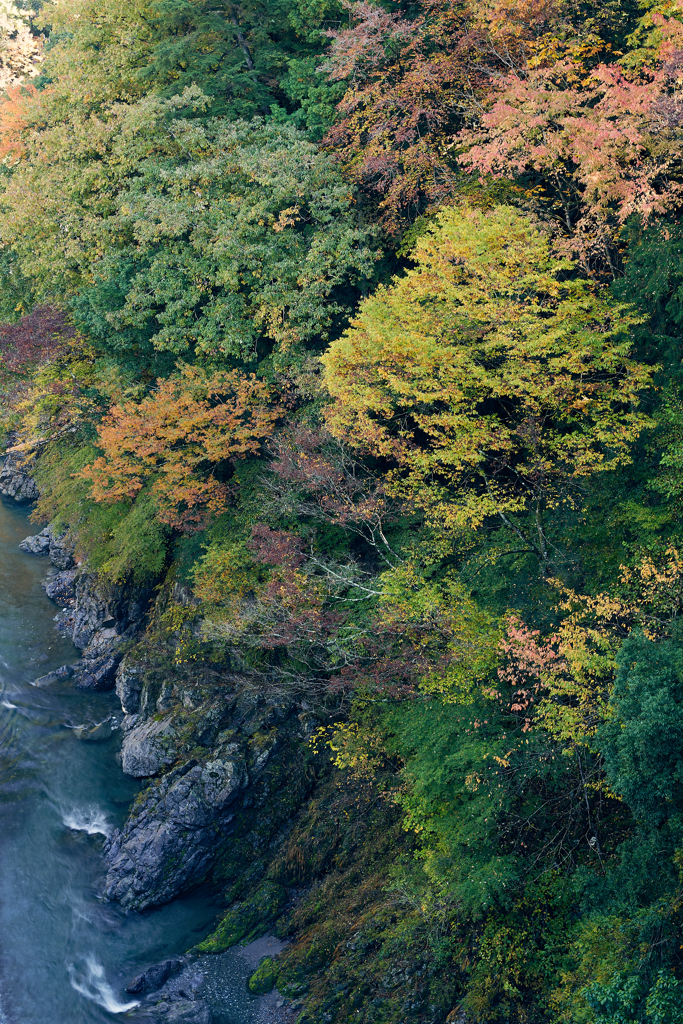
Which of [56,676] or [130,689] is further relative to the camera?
[56,676]

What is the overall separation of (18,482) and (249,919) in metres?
27.0

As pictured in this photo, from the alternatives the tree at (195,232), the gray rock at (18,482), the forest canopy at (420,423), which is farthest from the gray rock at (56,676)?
the gray rock at (18,482)

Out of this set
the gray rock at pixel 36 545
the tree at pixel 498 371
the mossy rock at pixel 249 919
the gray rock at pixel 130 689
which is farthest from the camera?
the gray rock at pixel 36 545

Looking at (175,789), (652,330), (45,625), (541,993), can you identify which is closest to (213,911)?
(175,789)

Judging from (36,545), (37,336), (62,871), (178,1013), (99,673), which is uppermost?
(37,336)

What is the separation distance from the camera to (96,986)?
16.5 metres

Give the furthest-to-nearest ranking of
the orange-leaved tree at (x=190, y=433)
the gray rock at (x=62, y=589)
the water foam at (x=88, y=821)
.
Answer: the gray rock at (x=62, y=589) < the orange-leaved tree at (x=190, y=433) < the water foam at (x=88, y=821)

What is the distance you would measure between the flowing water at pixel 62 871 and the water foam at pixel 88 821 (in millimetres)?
28

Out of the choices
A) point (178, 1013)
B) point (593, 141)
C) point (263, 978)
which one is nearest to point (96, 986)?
point (178, 1013)

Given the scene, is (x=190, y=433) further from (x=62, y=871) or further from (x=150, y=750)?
(x=62, y=871)

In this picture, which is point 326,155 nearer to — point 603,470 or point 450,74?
point 450,74

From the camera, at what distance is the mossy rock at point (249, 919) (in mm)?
17344

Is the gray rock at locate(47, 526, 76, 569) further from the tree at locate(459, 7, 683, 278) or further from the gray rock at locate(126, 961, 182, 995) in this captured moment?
the tree at locate(459, 7, 683, 278)

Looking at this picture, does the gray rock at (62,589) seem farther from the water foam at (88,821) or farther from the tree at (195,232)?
the water foam at (88,821)
